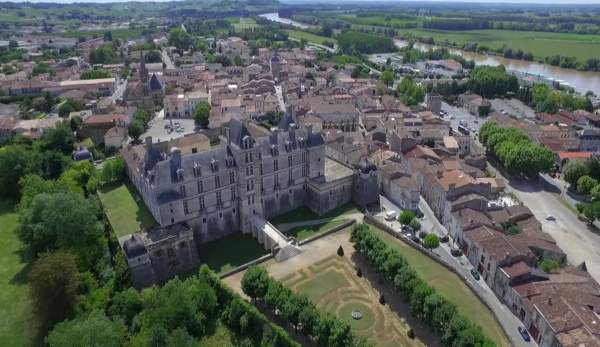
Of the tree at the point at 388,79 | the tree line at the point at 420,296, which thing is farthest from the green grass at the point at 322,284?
the tree at the point at 388,79

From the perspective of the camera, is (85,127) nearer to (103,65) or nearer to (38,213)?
(38,213)

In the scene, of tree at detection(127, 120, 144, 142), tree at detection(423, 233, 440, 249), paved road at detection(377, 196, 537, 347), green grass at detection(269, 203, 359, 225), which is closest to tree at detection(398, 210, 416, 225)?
paved road at detection(377, 196, 537, 347)

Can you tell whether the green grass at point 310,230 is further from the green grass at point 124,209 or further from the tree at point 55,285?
the tree at point 55,285

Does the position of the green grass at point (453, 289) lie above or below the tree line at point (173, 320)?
below

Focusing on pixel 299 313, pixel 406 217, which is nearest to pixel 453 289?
pixel 406 217

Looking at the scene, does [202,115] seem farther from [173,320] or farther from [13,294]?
[173,320]

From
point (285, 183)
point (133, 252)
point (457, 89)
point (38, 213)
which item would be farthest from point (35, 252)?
point (457, 89)
